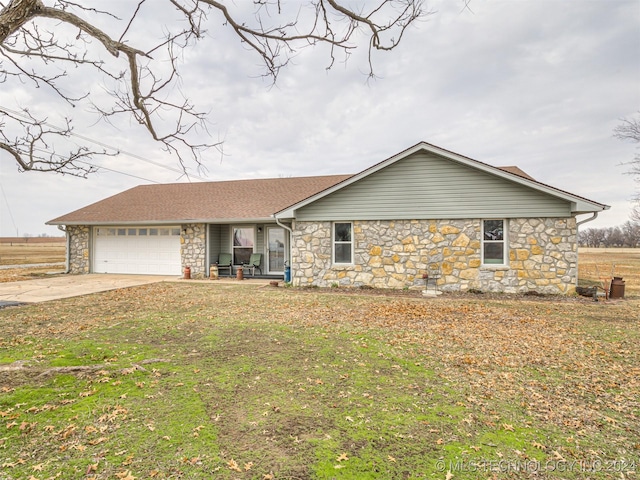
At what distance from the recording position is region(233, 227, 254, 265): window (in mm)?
16484

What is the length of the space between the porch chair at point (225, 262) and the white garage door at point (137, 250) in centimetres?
203

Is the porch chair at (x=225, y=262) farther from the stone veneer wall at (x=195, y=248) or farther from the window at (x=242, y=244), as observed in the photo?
the stone veneer wall at (x=195, y=248)

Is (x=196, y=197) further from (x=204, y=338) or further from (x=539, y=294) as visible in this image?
(x=539, y=294)

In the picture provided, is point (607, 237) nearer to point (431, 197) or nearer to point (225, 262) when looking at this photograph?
point (431, 197)

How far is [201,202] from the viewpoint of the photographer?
17453 millimetres

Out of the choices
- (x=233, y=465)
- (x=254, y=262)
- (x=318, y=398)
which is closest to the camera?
(x=233, y=465)

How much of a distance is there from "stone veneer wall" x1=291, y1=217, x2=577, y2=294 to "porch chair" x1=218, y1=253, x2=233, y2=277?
460 cm

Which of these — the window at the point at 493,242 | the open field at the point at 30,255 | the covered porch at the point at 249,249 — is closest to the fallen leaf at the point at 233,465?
the window at the point at 493,242

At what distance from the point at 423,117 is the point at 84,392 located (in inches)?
655

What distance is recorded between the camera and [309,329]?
7.03 meters

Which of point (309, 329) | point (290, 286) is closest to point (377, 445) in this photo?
point (309, 329)

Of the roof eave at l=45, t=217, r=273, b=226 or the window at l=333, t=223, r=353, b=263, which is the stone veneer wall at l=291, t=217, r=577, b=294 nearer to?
the window at l=333, t=223, r=353, b=263

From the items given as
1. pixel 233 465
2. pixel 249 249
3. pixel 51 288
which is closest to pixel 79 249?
pixel 51 288

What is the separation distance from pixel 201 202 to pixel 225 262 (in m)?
3.60
